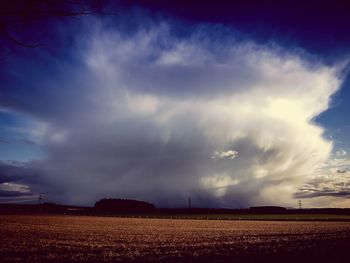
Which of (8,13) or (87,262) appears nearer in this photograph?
(8,13)

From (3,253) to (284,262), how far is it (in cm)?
1375

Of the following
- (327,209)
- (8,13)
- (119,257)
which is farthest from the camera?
(327,209)

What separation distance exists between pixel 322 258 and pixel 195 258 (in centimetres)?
566

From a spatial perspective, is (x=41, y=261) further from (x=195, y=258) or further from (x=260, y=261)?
(x=260, y=261)

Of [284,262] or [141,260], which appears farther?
[141,260]

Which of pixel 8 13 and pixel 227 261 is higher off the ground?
pixel 8 13

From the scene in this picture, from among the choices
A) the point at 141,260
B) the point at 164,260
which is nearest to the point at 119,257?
the point at 141,260

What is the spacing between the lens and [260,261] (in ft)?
45.0

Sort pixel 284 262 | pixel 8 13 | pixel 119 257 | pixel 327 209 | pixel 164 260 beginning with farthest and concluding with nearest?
pixel 327 209 < pixel 119 257 < pixel 164 260 < pixel 284 262 < pixel 8 13

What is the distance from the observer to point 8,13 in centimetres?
599

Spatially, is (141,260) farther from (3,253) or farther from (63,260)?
A: (3,253)

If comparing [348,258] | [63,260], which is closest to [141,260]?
[63,260]

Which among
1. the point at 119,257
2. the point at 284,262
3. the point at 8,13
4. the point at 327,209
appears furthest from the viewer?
the point at 327,209

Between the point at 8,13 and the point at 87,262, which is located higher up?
the point at 8,13
